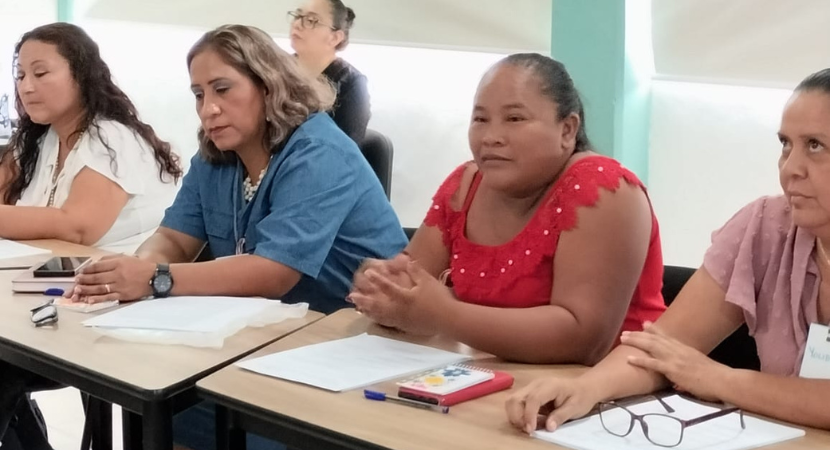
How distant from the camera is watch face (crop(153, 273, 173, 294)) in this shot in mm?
1978

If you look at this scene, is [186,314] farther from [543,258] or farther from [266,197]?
[543,258]

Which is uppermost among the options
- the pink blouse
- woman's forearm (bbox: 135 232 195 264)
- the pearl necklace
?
the pearl necklace

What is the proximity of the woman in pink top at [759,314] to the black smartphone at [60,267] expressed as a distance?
4.09ft

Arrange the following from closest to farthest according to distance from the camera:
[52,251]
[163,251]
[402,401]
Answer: [402,401]
[163,251]
[52,251]

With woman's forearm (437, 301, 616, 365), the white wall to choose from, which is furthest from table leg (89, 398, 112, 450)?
the white wall

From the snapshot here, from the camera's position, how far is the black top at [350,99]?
12.4 ft

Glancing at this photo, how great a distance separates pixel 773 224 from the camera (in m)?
1.48

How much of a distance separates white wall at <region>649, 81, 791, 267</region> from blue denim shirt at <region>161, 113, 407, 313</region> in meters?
1.30

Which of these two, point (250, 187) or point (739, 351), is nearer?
point (739, 351)

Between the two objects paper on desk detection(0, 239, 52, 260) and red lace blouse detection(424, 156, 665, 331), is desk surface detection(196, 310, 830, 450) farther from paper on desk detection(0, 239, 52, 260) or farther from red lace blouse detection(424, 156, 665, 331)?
paper on desk detection(0, 239, 52, 260)

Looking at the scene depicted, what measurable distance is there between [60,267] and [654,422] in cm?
143

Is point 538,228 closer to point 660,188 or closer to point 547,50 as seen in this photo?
point 660,188

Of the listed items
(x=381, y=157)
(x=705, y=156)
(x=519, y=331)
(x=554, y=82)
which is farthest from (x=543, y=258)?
(x=705, y=156)

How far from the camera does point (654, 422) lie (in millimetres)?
1274
